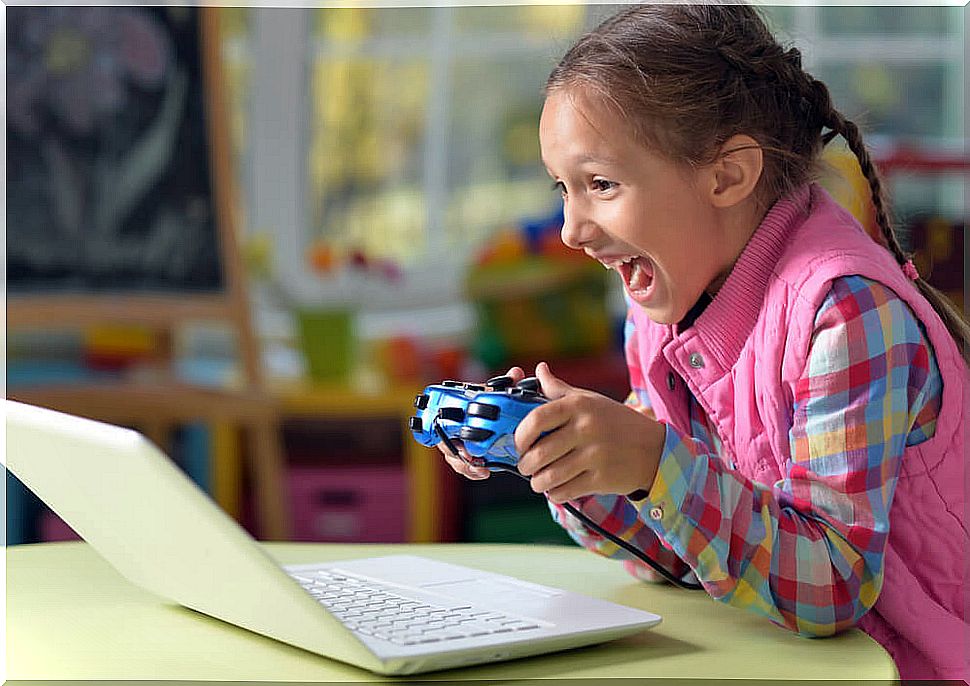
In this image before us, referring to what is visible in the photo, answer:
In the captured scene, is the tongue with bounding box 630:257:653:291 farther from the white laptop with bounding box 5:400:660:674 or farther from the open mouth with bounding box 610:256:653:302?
the white laptop with bounding box 5:400:660:674

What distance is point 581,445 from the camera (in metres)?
0.71

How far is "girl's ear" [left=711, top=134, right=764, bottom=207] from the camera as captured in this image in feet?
2.98

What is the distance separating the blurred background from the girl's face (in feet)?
3.23

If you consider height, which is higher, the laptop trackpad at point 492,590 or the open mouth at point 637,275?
the open mouth at point 637,275

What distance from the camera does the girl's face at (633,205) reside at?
0.87 m

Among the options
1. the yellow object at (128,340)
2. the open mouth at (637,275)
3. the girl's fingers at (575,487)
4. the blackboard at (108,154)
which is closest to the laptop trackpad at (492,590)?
the girl's fingers at (575,487)

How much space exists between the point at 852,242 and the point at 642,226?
137 millimetres

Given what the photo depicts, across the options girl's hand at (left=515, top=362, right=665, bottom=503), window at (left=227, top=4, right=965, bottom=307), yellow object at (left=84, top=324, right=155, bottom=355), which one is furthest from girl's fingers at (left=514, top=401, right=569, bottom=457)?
window at (left=227, top=4, right=965, bottom=307)

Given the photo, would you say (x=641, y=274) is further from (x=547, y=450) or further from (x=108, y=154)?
(x=108, y=154)

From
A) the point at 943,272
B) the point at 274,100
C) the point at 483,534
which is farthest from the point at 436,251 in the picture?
the point at 943,272

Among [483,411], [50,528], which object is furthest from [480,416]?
[50,528]

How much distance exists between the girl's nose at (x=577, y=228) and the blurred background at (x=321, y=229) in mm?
1027

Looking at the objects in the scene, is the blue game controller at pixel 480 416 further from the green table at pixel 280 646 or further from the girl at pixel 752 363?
the green table at pixel 280 646

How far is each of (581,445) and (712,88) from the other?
32 cm
